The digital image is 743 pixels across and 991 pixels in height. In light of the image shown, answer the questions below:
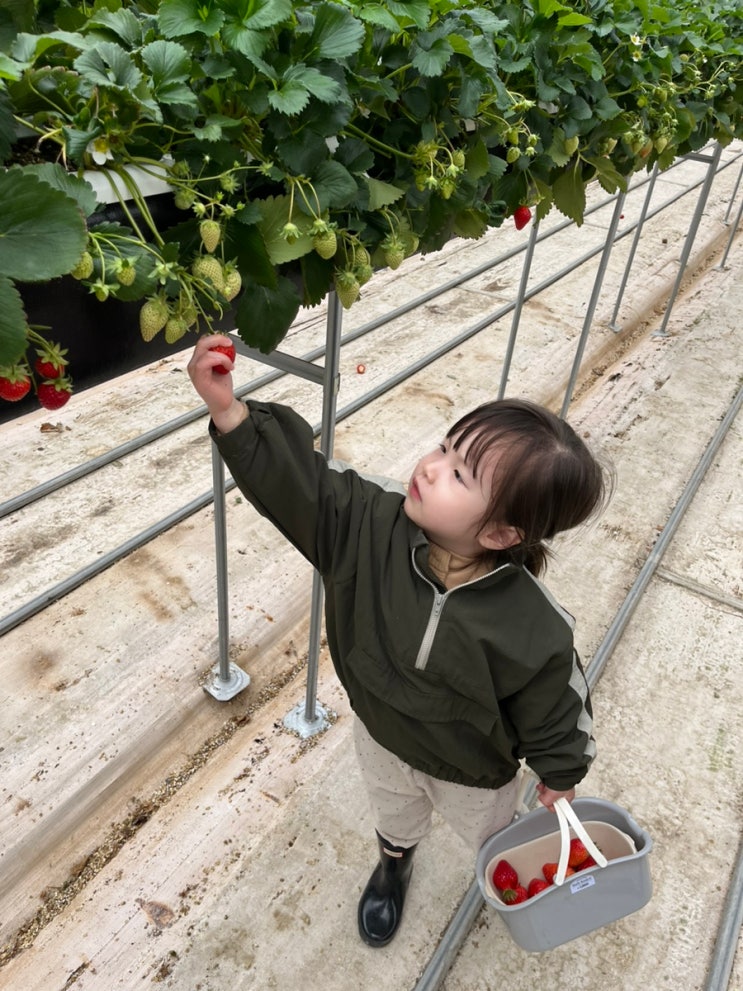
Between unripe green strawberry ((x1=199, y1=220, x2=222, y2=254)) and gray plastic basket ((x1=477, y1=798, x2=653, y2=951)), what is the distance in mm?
951

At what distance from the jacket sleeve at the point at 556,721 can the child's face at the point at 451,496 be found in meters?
0.20

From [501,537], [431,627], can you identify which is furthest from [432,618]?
[501,537]

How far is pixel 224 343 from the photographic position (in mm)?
797

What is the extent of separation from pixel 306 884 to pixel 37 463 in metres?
1.55

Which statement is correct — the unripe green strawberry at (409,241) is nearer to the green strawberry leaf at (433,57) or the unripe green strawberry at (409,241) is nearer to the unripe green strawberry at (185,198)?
the green strawberry leaf at (433,57)

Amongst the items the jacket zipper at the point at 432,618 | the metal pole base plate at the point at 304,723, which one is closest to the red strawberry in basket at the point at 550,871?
the jacket zipper at the point at 432,618

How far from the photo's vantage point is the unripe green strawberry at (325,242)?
718 mm

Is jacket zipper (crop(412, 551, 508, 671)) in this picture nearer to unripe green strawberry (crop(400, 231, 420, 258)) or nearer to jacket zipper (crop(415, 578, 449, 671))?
jacket zipper (crop(415, 578, 449, 671))

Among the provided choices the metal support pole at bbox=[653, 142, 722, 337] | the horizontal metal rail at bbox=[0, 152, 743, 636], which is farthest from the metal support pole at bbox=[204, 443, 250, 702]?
the metal support pole at bbox=[653, 142, 722, 337]

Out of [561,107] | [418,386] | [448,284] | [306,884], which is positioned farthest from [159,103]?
[448,284]

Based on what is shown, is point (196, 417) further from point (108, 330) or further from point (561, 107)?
point (108, 330)

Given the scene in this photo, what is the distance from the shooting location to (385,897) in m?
1.39

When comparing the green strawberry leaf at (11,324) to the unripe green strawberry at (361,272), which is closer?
the green strawberry leaf at (11,324)

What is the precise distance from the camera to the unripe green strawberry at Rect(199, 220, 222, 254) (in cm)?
64
